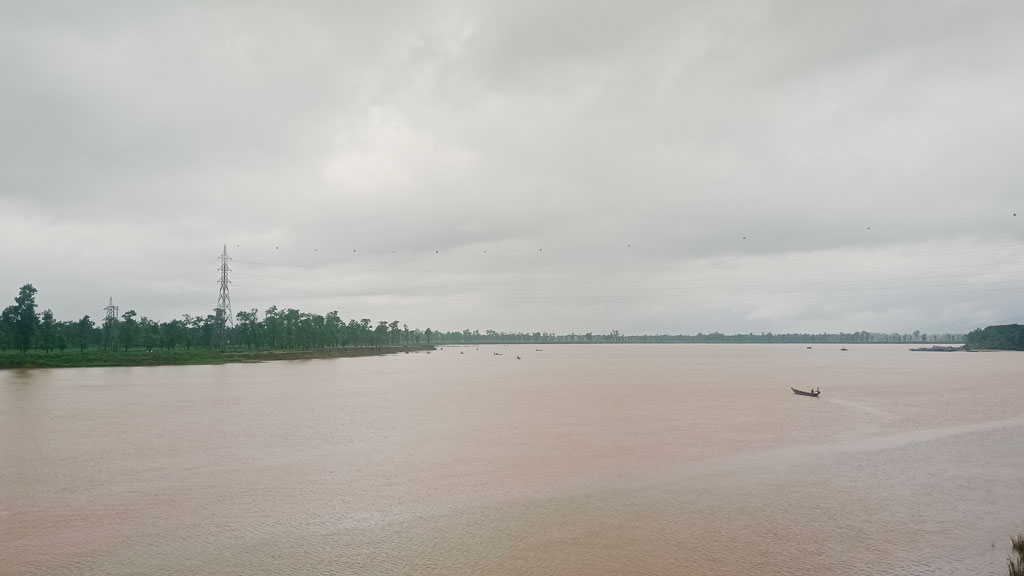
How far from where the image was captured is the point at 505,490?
29266 mm

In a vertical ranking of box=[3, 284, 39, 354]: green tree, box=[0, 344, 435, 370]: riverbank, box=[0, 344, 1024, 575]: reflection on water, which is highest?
box=[3, 284, 39, 354]: green tree

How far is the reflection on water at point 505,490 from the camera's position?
20.3 m

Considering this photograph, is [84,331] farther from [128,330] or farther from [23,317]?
[23,317]

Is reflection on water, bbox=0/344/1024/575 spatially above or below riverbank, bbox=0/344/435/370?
below

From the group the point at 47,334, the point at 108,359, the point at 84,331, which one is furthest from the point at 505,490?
the point at 84,331

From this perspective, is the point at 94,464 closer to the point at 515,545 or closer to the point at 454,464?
the point at 454,464

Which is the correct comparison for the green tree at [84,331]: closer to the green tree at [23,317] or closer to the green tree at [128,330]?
the green tree at [128,330]

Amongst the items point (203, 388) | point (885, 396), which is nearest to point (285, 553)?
point (203, 388)

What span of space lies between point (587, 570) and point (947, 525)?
15.5 metres

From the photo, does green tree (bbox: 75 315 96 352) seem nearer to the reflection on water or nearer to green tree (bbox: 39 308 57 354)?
green tree (bbox: 39 308 57 354)

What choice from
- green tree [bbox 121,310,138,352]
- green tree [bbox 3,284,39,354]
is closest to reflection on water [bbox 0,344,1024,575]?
green tree [bbox 3,284,39,354]

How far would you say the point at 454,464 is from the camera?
3547 cm

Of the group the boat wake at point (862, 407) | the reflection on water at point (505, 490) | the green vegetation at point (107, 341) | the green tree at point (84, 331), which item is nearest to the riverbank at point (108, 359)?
the green vegetation at point (107, 341)

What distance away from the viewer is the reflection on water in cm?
2030
